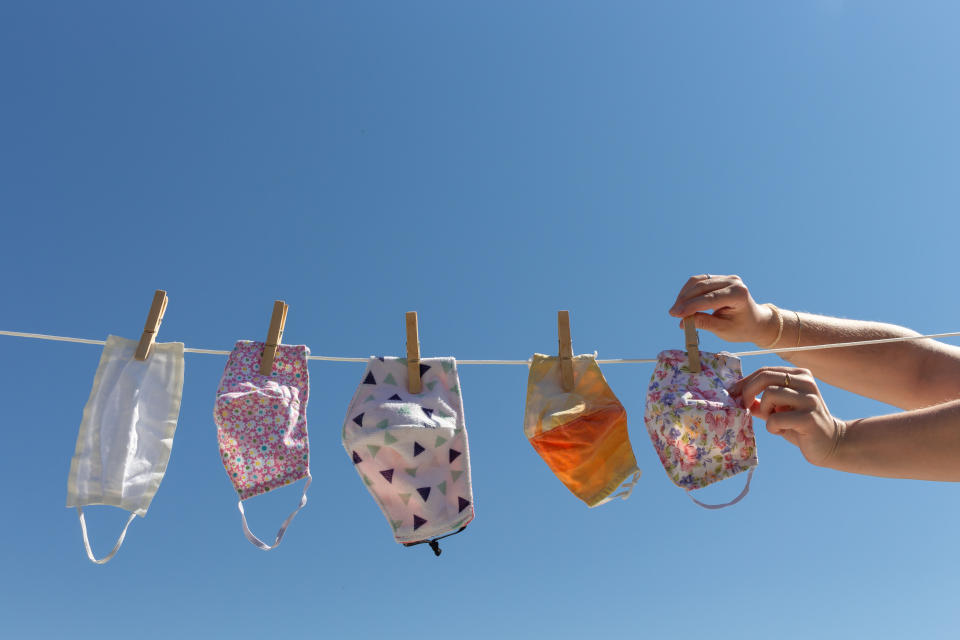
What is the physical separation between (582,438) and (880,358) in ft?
5.00

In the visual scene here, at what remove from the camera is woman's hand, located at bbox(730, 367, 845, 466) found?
7.57 ft

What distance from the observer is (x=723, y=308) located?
296 centimetres

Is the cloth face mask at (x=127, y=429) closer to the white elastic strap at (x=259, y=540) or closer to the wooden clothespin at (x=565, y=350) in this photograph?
the white elastic strap at (x=259, y=540)

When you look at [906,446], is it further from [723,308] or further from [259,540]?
[259,540]

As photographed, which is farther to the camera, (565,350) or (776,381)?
(565,350)

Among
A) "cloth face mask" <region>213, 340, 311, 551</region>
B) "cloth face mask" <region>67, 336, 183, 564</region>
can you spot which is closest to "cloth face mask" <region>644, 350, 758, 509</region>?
"cloth face mask" <region>213, 340, 311, 551</region>

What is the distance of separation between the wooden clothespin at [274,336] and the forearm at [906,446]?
2233mm

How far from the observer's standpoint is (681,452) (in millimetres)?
2775

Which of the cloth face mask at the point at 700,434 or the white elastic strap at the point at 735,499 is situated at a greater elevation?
the cloth face mask at the point at 700,434

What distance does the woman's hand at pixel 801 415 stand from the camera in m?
2.31

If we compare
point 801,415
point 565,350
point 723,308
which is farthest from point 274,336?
point 801,415

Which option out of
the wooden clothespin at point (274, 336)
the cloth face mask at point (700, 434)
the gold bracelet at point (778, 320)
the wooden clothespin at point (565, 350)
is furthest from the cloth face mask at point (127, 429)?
the gold bracelet at point (778, 320)

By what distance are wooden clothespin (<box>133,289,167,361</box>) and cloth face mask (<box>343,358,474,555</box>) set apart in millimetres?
895

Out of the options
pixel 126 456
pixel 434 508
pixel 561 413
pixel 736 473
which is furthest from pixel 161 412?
pixel 736 473
